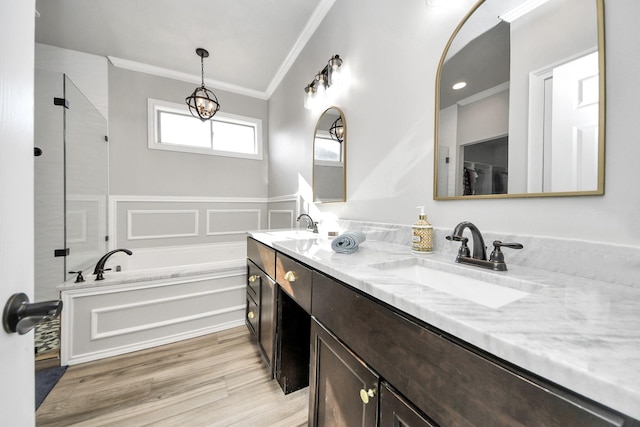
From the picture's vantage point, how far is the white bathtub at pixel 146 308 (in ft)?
5.02

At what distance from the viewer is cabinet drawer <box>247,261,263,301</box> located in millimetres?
1598

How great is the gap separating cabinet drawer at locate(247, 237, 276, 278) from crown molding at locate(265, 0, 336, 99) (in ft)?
6.40

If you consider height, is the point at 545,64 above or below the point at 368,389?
above

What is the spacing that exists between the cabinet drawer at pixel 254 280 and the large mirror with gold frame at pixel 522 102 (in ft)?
3.96

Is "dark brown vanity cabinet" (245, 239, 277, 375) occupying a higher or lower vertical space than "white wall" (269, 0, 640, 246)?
lower

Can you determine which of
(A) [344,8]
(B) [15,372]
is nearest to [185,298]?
(B) [15,372]

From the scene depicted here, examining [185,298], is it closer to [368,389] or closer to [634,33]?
[368,389]

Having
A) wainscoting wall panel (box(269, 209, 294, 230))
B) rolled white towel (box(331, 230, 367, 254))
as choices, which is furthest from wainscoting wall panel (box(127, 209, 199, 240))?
rolled white towel (box(331, 230, 367, 254))

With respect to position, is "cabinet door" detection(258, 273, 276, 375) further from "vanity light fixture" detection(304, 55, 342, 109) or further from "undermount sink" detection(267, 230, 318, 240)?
"vanity light fixture" detection(304, 55, 342, 109)

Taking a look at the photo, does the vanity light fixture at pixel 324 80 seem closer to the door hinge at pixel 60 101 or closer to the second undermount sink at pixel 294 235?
the second undermount sink at pixel 294 235

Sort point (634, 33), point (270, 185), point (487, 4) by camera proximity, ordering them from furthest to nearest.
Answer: point (270, 185) → point (487, 4) → point (634, 33)

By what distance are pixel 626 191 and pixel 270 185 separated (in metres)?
3.34

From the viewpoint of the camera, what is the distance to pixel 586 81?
668 mm

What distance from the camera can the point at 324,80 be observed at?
6.06 feet
